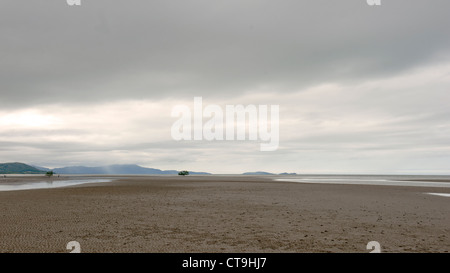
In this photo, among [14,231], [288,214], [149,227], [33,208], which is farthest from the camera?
[33,208]

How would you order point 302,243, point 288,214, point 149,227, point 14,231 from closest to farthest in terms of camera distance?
point 302,243
point 14,231
point 149,227
point 288,214

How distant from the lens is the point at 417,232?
575 inches

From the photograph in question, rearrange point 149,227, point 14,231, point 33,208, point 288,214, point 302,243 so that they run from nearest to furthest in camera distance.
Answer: point 302,243, point 14,231, point 149,227, point 288,214, point 33,208

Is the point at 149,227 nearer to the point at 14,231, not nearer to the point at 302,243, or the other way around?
the point at 14,231

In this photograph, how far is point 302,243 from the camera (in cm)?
1236
